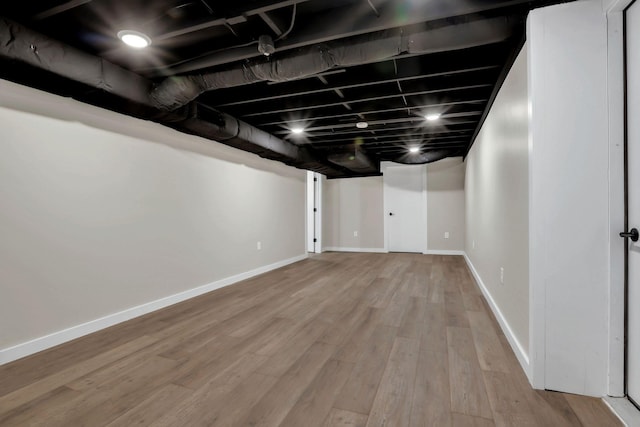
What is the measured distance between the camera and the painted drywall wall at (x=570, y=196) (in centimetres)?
149

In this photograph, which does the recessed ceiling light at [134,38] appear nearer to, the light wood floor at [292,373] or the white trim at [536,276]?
the light wood floor at [292,373]

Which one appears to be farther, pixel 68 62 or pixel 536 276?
pixel 68 62

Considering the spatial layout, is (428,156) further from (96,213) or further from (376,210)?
(96,213)

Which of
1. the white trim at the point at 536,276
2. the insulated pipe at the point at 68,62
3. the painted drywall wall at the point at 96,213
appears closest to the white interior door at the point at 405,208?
the painted drywall wall at the point at 96,213

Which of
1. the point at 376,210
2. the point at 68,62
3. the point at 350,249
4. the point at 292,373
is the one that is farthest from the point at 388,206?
the point at 68,62

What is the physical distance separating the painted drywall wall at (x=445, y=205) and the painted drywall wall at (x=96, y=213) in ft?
14.6

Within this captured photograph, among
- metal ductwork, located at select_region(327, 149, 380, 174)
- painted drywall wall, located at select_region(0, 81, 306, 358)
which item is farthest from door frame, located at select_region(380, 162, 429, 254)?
painted drywall wall, located at select_region(0, 81, 306, 358)

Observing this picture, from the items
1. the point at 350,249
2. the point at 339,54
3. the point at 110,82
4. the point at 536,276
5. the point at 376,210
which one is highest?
the point at 339,54

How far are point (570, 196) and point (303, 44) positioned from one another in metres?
1.82

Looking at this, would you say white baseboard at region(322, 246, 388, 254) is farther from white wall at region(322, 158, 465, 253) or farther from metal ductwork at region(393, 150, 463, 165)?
metal ductwork at region(393, 150, 463, 165)

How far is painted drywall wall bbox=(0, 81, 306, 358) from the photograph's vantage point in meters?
2.04

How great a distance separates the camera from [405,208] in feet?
22.2

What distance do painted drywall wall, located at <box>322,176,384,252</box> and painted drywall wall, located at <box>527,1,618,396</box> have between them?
539 centimetres

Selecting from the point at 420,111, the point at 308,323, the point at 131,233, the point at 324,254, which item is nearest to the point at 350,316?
the point at 308,323
